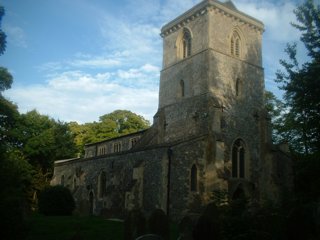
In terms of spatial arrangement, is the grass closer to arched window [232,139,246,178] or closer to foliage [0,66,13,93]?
arched window [232,139,246,178]

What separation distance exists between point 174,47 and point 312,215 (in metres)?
24.5

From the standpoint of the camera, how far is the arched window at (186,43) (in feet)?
101

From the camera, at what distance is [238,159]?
→ 2756 cm

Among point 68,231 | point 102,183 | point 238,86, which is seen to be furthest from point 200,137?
point 68,231

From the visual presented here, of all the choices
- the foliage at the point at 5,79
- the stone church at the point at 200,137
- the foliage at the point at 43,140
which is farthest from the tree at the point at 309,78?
the foliage at the point at 43,140

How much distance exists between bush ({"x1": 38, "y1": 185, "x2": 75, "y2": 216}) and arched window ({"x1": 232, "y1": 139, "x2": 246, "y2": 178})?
13038mm

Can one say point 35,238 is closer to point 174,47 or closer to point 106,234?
point 106,234

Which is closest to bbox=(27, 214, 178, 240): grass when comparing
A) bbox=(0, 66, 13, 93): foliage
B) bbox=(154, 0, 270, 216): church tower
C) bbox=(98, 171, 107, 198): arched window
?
bbox=(154, 0, 270, 216): church tower

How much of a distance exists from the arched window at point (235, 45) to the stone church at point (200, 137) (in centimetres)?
8

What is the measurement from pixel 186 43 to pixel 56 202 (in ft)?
54.5

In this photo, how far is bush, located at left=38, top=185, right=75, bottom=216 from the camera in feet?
92.4

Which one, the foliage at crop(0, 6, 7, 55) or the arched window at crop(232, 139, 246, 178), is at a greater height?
the foliage at crop(0, 6, 7, 55)

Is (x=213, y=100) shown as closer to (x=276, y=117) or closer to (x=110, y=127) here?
(x=276, y=117)

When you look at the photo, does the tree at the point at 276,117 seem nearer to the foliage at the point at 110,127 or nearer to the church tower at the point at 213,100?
the church tower at the point at 213,100
